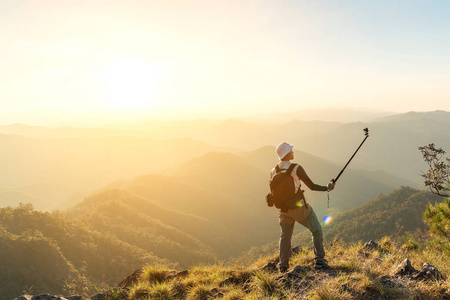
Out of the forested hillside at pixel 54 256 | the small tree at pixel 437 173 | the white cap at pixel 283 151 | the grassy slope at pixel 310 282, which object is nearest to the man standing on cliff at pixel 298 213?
the white cap at pixel 283 151

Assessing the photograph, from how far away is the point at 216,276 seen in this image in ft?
17.9

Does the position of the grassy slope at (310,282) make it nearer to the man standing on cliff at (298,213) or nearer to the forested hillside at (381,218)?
the man standing on cliff at (298,213)

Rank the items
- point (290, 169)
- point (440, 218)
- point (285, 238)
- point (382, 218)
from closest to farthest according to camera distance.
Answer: point (290, 169), point (285, 238), point (440, 218), point (382, 218)

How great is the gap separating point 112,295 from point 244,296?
3.12 m

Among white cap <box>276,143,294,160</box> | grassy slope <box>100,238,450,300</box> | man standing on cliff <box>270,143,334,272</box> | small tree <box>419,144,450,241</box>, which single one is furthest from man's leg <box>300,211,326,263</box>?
small tree <box>419,144,450,241</box>

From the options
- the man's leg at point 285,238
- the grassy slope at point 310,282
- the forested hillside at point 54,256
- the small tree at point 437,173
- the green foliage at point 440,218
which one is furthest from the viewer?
the forested hillside at point 54,256

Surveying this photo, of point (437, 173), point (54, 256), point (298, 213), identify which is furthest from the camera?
point (54, 256)

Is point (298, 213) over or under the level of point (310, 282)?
over

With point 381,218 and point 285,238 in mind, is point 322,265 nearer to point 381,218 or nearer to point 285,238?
point 285,238

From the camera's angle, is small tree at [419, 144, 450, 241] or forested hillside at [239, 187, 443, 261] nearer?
small tree at [419, 144, 450, 241]

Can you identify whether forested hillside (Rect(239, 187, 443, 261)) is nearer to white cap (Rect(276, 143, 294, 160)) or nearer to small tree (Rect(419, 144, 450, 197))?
small tree (Rect(419, 144, 450, 197))

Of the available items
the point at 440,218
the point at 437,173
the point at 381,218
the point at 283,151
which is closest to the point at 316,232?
the point at 283,151

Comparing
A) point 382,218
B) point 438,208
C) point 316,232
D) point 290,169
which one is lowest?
point 382,218

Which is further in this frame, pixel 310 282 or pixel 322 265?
pixel 322 265
